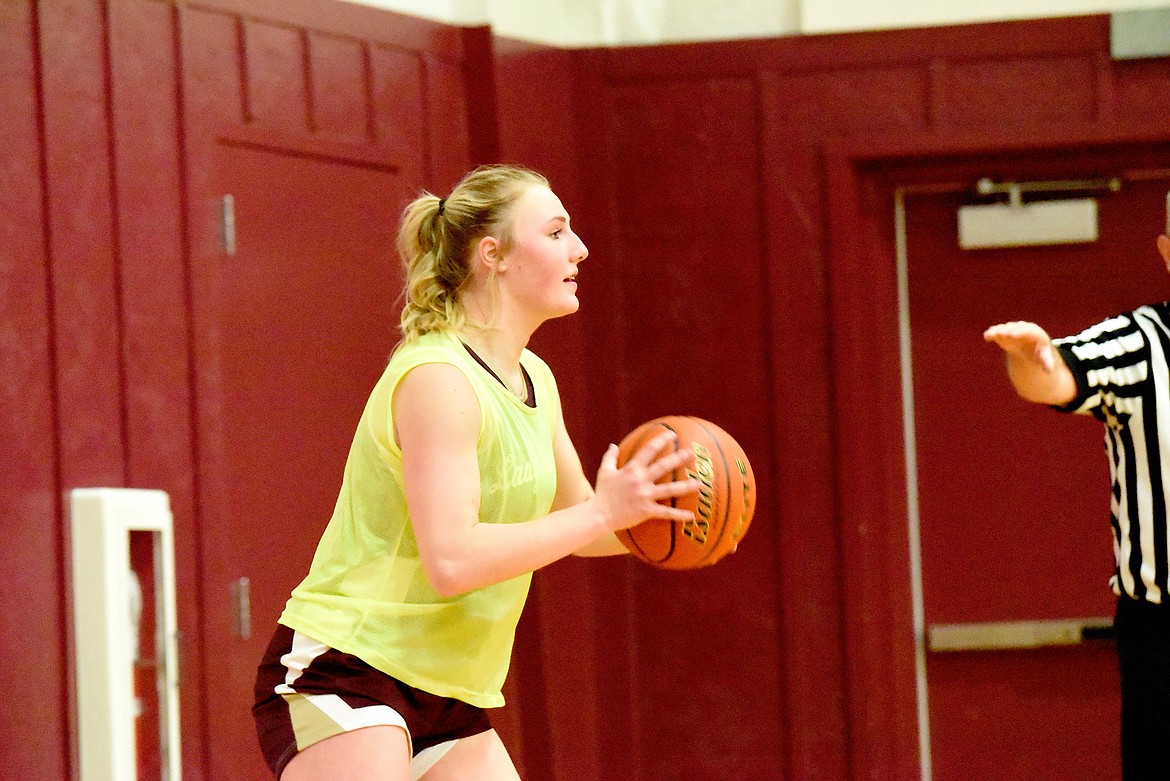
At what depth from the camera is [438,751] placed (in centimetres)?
249

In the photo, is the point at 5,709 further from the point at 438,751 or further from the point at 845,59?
the point at 845,59

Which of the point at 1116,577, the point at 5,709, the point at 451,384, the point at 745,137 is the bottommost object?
the point at 5,709

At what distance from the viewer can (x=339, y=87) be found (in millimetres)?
4102

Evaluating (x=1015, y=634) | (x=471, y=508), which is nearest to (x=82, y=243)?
(x=471, y=508)

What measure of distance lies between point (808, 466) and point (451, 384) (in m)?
2.55

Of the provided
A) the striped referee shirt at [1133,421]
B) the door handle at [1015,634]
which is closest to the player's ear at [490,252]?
the striped referee shirt at [1133,421]

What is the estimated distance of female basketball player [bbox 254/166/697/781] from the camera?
2244 mm

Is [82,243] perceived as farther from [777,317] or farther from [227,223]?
[777,317]

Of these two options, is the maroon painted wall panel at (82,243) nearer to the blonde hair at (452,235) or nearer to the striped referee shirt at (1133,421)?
the blonde hair at (452,235)

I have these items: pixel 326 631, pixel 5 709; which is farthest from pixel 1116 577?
pixel 5 709

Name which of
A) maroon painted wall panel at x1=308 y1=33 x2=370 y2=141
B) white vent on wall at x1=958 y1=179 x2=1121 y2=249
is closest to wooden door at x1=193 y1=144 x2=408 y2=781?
maroon painted wall panel at x1=308 y1=33 x2=370 y2=141

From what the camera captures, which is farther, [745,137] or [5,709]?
[745,137]

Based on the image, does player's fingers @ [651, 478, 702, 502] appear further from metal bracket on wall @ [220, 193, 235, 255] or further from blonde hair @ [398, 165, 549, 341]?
metal bracket on wall @ [220, 193, 235, 255]

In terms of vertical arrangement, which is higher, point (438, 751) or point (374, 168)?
point (374, 168)
